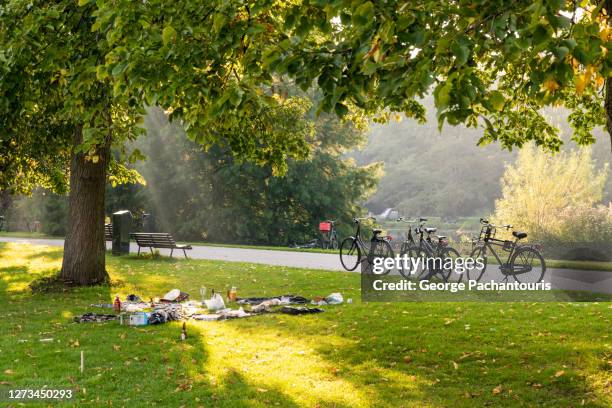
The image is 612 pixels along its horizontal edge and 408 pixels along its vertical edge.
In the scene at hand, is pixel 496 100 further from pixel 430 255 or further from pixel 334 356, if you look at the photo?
pixel 430 255

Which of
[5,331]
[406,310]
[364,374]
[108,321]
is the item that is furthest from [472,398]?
[5,331]

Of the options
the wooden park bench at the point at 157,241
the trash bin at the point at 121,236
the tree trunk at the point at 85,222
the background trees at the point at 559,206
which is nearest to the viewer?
the tree trunk at the point at 85,222

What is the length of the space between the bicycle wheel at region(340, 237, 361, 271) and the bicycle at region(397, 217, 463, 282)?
6.87 ft

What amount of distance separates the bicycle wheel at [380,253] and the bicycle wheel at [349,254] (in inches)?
35.8

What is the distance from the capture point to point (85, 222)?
41.5ft

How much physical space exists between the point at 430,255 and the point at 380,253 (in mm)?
1497

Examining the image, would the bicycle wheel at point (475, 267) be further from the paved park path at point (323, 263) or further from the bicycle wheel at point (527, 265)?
the bicycle wheel at point (527, 265)

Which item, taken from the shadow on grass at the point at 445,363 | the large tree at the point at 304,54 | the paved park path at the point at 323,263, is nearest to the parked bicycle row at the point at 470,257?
the paved park path at the point at 323,263

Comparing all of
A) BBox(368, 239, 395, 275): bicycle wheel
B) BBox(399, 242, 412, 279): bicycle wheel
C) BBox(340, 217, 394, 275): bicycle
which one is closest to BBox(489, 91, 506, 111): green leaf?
BBox(399, 242, 412, 279): bicycle wheel

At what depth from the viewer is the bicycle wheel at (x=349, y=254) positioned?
15.0m

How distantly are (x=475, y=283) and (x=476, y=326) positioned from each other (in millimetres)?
3743

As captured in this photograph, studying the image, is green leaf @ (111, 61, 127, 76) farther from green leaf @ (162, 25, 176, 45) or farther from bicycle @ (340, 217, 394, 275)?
bicycle @ (340, 217, 394, 275)

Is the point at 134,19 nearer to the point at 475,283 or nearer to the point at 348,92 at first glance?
the point at 348,92

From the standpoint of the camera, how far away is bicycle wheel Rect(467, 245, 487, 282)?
12375mm
